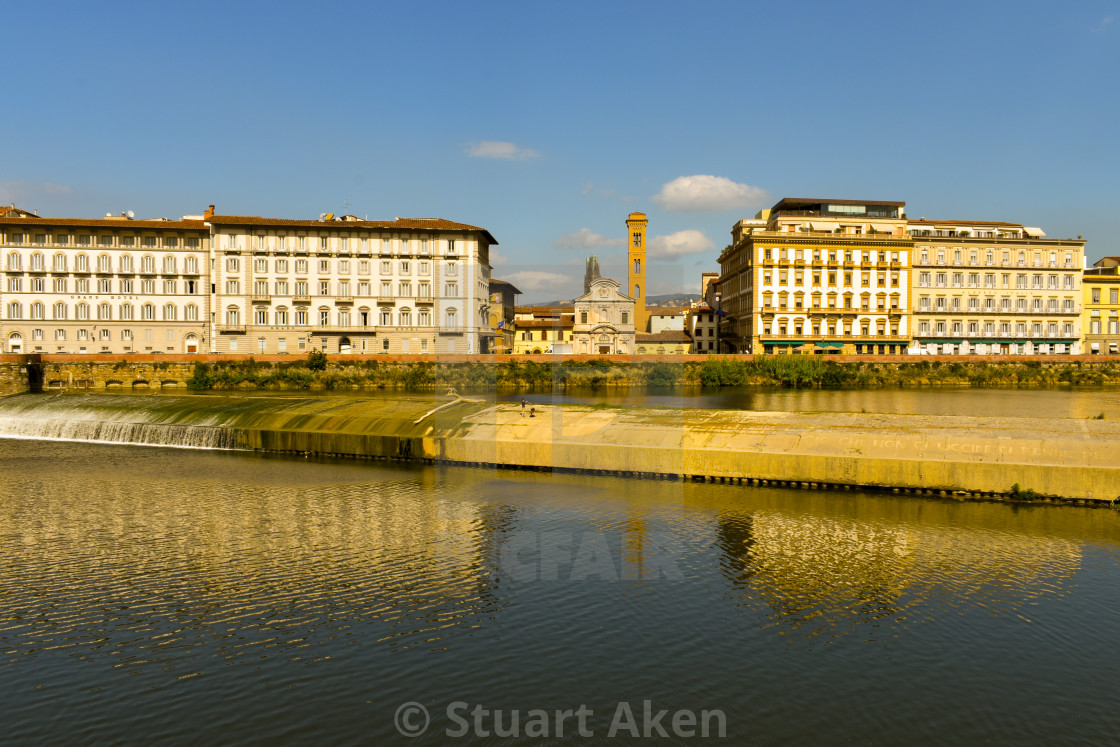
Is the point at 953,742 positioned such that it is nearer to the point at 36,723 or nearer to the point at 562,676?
the point at 562,676

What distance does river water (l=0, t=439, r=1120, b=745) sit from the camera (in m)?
12.3

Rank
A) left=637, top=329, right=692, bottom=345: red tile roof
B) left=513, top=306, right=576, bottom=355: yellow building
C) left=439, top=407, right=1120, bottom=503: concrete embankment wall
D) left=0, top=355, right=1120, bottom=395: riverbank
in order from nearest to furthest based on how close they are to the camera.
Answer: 1. left=439, top=407, right=1120, bottom=503: concrete embankment wall
2. left=0, top=355, right=1120, bottom=395: riverbank
3. left=513, top=306, right=576, bottom=355: yellow building
4. left=637, top=329, right=692, bottom=345: red tile roof

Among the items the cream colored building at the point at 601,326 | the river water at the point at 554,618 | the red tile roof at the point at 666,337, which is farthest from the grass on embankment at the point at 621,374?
the river water at the point at 554,618

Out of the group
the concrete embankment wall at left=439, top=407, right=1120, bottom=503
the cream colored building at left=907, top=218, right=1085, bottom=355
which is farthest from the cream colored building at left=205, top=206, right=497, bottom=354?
the cream colored building at left=907, top=218, right=1085, bottom=355

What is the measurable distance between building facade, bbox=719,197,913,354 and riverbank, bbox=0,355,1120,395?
9.00 metres

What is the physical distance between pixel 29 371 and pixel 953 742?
87877mm

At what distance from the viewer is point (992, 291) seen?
102 m

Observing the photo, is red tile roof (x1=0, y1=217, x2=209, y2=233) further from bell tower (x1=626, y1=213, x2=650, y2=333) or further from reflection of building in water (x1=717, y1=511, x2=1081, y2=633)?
reflection of building in water (x1=717, y1=511, x2=1081, y2=633)

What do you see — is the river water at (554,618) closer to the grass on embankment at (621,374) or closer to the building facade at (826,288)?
the grass on embankment at (621,374)

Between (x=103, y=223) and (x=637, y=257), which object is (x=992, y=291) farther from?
(x=103, y=223)

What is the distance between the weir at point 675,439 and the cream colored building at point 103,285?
5089 centimetres

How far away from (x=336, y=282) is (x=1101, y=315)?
102745 mm

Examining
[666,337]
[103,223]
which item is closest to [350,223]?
[103,223]

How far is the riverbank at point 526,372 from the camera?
78.9 metres
